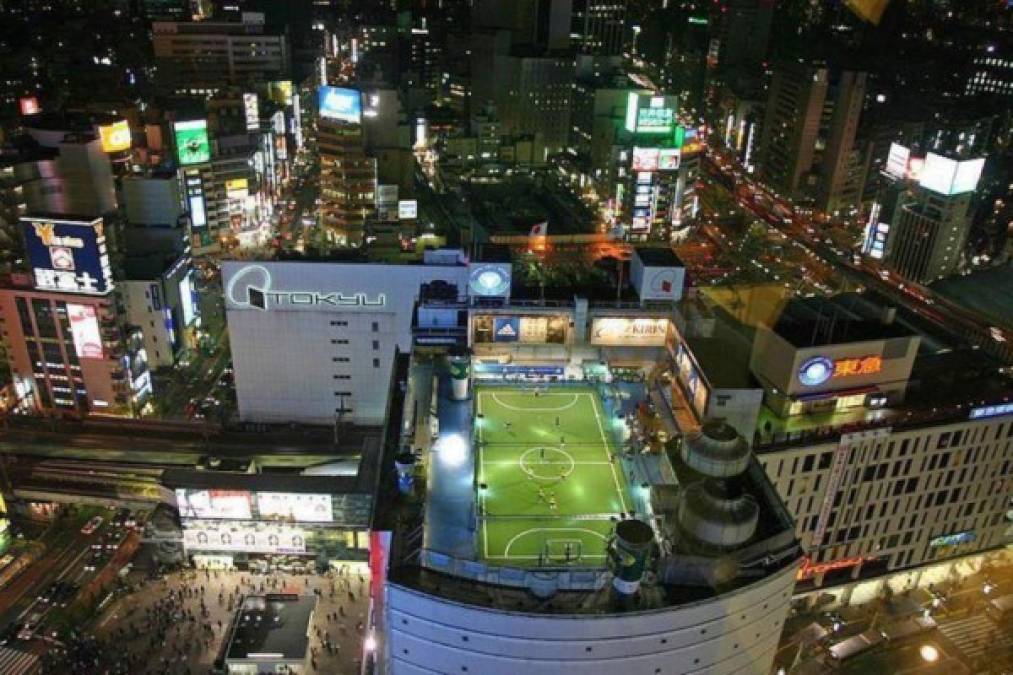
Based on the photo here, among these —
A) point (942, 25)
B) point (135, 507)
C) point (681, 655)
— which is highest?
point (942, 25)

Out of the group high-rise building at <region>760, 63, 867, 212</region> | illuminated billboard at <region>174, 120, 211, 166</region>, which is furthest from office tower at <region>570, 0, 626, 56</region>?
illuminated billboard at <region>174, 120, 211, 166</region>

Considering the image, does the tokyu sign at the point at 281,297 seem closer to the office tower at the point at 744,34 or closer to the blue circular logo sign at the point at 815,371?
the blue circular logo sign at the point at 815,371

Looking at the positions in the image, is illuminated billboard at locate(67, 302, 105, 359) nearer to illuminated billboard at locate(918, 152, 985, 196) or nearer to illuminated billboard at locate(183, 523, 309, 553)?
illuminated billboard at locate(183, 523, 309, 553)

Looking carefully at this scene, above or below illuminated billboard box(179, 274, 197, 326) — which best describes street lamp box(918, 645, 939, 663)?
below

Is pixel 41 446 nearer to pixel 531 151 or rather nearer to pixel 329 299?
pixel 329 299

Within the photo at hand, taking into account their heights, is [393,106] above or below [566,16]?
below

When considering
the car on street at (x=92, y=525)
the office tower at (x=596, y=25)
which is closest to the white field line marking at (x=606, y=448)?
the car on street at (x=92, y=525)

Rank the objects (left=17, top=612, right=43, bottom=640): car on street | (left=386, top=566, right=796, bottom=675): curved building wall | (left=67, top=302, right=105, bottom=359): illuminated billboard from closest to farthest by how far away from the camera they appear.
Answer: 1. (left=386, top=566, right=796, bottom=675): curved building wall
2. (left=17, top=612, right=43, bottom=640): car on street
3. (left=67, top=302, right=105, bottom=359): illuminated billboard

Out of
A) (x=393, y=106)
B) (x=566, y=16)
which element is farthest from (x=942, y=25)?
(x=393, y=106)

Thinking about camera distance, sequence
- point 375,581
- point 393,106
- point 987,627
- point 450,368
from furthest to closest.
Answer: point 393,106, point 987,627, point 450,368, point 375,581
